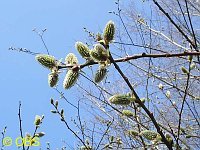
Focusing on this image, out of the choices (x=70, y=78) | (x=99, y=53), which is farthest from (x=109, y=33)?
(x=70, y=78)

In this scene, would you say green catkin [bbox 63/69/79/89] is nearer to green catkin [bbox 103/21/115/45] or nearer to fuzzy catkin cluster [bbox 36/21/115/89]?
fuzzy catkin cluster [bbox 36/21/115/89]

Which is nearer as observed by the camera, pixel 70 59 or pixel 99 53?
pixel 99 53

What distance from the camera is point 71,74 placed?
129 cm

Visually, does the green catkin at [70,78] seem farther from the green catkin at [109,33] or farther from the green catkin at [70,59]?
the green catkin at [109,33]

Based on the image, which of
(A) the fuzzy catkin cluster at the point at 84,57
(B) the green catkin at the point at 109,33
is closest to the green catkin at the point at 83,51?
(A) the fuzzy catkin cluster at the point at 84,57

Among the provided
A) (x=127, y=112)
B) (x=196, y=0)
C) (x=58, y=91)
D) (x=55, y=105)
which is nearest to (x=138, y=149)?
(x=58, y=91)

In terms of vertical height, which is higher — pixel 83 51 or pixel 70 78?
pixel 83 51

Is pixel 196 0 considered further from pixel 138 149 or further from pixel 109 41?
pixel 109 41

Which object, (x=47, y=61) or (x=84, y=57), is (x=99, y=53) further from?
(x=47, y=61)

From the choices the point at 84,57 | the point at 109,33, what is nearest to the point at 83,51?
the point at 84,57

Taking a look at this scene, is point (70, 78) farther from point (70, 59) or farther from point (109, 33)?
point (109, 33)

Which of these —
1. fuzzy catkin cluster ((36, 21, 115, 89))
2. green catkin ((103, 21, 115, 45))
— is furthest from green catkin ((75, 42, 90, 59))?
green catkin ((103, 21, 115, 45))

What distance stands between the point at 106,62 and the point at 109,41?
0.10 meters

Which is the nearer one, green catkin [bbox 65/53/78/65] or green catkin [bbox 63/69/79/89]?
green catkin [bbox 63/69/79/89]
